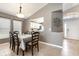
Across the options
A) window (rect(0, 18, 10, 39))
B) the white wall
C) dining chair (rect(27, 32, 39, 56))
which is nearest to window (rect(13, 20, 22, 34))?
Answer: window (rect(0, 18, 10, 39))

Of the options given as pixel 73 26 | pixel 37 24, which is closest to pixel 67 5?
pixel 73 26

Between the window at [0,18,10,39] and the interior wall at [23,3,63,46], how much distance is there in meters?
0.50

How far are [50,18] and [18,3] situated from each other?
73 centimetres

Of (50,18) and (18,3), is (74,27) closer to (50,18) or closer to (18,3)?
(50,18)

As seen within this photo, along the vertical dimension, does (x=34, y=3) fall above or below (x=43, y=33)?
above

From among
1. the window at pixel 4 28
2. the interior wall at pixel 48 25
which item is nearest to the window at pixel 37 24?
the interior wall at pixel 48 25

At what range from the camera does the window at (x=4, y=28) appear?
1.74 meters

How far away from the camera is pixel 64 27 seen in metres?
1.79

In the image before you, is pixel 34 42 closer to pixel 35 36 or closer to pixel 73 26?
pixel 35 36

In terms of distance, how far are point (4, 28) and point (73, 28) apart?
1403mm

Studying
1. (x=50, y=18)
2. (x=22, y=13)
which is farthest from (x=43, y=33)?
(x=22, y=13)

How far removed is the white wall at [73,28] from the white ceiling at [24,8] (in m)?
0.66

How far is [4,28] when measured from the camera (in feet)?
5.76

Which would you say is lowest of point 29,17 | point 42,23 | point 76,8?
point 42,23
